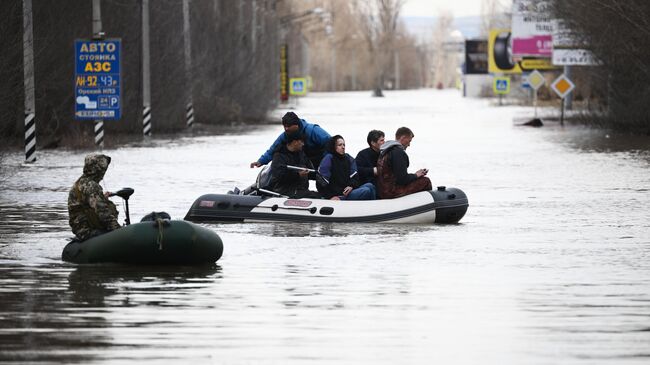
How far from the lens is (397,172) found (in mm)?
22109

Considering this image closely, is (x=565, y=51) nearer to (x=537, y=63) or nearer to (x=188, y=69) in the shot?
(x=188, y=69)

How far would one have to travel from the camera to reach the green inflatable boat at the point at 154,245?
16.5 m

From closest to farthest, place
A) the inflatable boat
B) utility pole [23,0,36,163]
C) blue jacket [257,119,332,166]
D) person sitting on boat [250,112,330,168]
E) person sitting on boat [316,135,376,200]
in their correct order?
the inflatable boat, person sitting on boat [316,135,376,200], person sitting on boat [250,112,330,168], blue jacket [257,119,332,166], utility pole [23,0,36,163]

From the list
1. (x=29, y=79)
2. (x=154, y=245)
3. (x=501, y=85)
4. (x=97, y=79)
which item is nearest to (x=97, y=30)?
(x=97, y=79)

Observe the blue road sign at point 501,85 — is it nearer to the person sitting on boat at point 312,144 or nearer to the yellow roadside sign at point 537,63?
the yellow roadside sign at point 537,63

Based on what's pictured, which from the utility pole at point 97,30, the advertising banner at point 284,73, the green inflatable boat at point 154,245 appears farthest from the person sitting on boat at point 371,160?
the advertising banner at point 284,73

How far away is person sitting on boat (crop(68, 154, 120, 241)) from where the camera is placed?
1675 centimetres

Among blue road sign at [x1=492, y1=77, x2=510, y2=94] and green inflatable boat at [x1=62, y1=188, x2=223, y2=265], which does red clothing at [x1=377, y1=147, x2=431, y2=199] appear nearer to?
green inflatable boat at [x1=62, y1=188, x2=223, y2=265]

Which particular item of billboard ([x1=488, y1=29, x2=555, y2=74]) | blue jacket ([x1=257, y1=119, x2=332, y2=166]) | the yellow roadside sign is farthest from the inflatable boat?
billboard ([x1=488, y1=29, x2=555, y2=74])

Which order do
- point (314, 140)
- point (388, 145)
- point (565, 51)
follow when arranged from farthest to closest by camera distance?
point (565, 51)
point (314, 140)
point (388, 145)

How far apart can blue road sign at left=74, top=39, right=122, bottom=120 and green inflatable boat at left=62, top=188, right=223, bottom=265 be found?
2773cm

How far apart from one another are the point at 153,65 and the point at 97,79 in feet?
55.0

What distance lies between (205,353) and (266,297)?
126 inches

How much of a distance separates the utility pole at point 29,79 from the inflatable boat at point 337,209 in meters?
15.9
